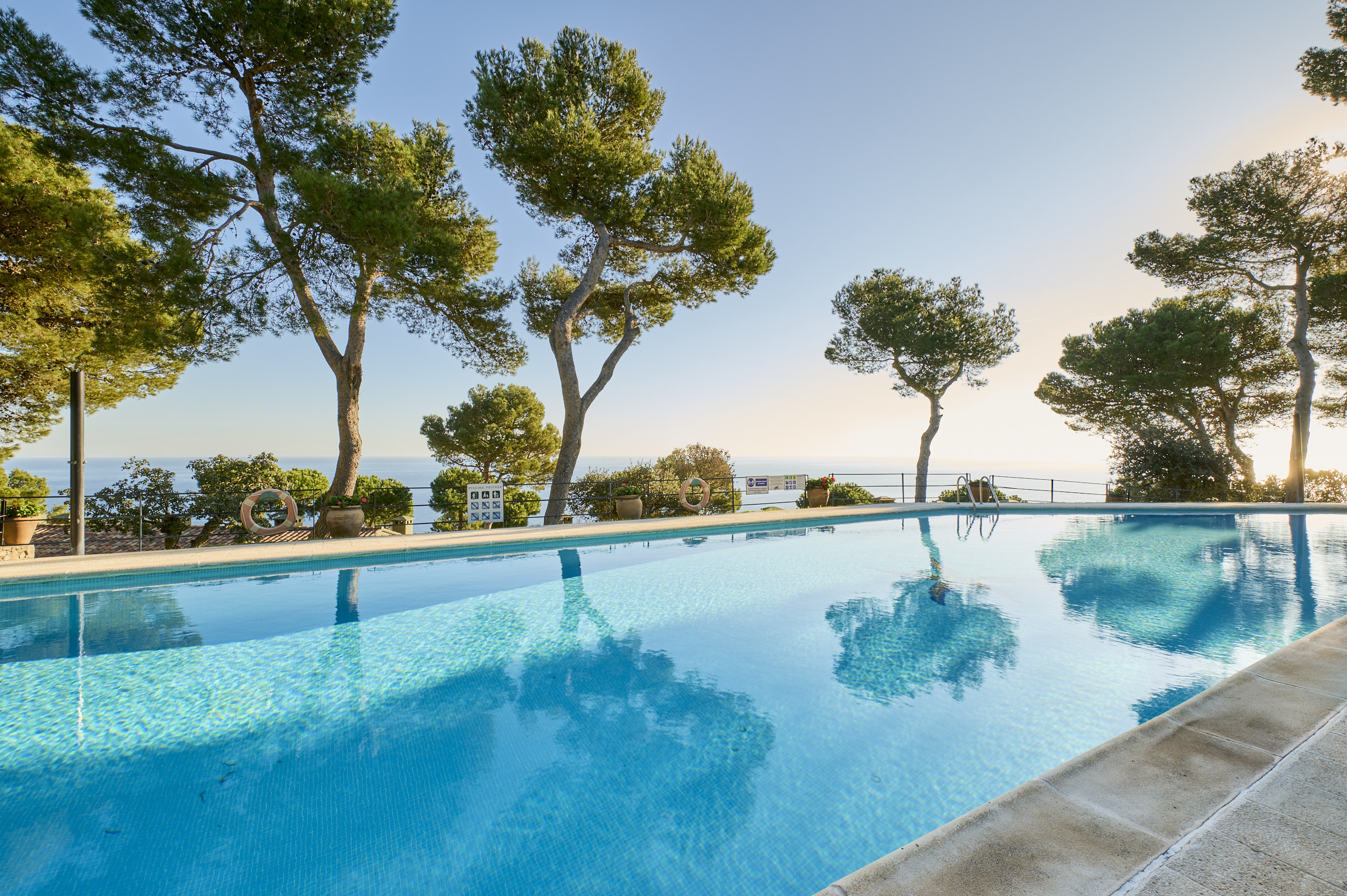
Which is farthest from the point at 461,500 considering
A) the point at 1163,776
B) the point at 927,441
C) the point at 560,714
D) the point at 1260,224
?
the point at 1260,224

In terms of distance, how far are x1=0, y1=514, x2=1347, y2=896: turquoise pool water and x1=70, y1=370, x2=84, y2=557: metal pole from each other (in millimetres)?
1555

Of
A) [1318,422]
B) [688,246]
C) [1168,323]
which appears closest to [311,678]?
[688,246]

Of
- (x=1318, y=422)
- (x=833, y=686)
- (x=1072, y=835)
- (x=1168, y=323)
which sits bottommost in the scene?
(x=833, y=686)

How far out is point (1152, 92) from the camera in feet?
34.8

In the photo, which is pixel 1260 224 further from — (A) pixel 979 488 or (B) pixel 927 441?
Answer: (A) pixel 979 488

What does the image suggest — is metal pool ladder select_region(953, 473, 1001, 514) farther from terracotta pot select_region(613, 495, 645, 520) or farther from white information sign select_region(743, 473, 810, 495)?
terracotta pot select_region(613, 495, 645, 520)

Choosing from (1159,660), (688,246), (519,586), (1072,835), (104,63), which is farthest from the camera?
(688,246)

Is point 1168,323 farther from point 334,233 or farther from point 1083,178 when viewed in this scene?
point 334,233

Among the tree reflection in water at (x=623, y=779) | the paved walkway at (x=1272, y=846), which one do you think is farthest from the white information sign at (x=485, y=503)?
the paved walkway at (x=1272, y=846)

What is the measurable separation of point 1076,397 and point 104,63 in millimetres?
25292

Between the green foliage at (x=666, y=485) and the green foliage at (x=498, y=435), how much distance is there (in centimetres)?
497

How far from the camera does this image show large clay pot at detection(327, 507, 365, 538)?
9.00m

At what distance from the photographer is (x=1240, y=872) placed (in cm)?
140

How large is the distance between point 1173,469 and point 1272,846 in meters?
18.6
